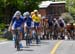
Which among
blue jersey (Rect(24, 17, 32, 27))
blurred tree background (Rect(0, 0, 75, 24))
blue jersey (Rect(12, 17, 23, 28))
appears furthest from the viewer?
blurred tree background (Rect(0, 0, 75, 24))

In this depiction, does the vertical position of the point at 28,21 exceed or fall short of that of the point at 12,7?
it falls short

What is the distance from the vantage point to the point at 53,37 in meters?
30.3

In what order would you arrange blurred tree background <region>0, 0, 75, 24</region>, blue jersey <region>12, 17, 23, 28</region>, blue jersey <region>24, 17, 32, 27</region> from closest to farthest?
blue jersey <region>12, 17, 23, 28</region> < blue jersey <region>24, 17, 32, 27</region> < blurred tree background <region>0, 0, 75, 24</region>

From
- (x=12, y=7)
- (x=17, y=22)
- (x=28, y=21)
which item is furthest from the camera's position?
(x=12, y=7)

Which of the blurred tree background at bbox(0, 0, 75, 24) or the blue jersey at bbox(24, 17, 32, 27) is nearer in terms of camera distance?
the blue jersey at bbox(24, 17, 32, 27)

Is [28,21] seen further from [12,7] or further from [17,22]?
[12,7]

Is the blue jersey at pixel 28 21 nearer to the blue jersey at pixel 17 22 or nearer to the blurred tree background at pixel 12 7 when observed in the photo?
the blue jersey at pixel 17 22

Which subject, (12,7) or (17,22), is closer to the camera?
(17,22)

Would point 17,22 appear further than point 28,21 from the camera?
No

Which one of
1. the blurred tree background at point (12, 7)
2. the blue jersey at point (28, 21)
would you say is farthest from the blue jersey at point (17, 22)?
the blurred tree background at point (12, 7)

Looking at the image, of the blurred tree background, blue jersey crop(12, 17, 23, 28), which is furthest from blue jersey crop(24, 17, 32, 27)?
the blurred tree background

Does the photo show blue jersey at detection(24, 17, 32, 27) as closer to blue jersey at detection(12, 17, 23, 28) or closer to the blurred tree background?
blue jersey at detection(12, 17, 23, 28)

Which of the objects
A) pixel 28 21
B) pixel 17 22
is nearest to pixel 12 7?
pixel 28 21

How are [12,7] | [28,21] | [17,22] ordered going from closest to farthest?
1. [17,22]
2. [28,21]
3. [12,7]
